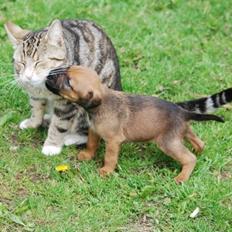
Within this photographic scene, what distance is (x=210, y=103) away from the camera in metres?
4.86

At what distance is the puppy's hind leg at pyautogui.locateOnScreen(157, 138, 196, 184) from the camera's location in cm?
450

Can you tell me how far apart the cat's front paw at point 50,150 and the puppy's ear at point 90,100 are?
633mm

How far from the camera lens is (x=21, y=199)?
438cm

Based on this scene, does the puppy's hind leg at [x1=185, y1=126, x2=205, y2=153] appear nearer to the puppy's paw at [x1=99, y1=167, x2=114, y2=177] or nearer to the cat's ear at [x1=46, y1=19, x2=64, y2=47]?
the puppy's paw at [x1=99, y1=167, x2=114, y2=177]

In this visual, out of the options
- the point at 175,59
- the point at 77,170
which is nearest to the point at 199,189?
the point at 77,170

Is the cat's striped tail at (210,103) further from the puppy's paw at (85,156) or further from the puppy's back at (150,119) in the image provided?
the puppy's paw at (85,156)

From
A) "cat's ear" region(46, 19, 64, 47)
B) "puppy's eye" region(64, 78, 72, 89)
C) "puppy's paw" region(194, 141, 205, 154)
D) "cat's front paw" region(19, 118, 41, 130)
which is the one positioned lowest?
"cat's front paw" region(19, 118, 41, 130)

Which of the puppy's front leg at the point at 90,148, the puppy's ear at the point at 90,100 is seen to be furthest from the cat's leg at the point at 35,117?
the puppy's ear at the point at 90,100

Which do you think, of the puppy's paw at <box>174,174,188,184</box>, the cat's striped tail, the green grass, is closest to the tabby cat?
the cat's striped tail

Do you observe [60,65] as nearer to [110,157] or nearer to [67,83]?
[67,83]

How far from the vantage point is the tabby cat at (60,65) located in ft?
14.8

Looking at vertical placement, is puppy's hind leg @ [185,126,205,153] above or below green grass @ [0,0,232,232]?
above

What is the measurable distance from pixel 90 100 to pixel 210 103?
3.62ft

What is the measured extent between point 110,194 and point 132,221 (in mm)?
294
